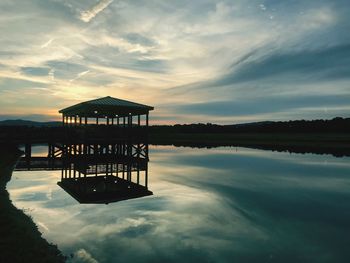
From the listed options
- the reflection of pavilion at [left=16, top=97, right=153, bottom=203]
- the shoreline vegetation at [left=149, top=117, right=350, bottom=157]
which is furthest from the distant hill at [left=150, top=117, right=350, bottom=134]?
the reflection of pavilion at [left=16, top=97, right=153, bottom=203]

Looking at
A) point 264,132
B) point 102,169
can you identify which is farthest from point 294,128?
point 102,169

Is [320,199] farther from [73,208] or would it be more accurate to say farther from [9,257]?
[9,257]

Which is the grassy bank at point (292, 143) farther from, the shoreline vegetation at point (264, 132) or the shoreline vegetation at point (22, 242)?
the shoreline vegetation at point (22, 242)

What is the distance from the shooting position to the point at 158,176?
25.5 meters

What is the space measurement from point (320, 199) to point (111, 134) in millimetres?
19298

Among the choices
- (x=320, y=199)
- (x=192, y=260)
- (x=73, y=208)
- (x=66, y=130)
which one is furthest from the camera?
(x=66, y=130)

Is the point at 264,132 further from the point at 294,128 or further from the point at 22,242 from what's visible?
the point at 22,242

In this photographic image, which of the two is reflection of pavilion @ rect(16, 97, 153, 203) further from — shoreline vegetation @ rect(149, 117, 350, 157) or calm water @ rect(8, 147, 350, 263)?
shoreline vegetation @ rect(149, 117, 350, 157)

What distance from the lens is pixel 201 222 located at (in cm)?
1284

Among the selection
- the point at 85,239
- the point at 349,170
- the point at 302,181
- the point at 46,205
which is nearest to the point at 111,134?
the point at 46,205

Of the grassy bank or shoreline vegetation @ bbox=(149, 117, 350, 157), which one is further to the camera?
shoreline vegetation @ bbox=(149, 117, 350, 157)

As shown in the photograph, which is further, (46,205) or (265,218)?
(46,205)

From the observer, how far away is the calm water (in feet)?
31.5

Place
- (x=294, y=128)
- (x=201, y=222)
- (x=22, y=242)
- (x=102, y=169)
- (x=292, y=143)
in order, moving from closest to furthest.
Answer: (x=22, y=242), (x=201, y=222), (x=102, y=169), (x=292, y=143), (x=294, y=128)
